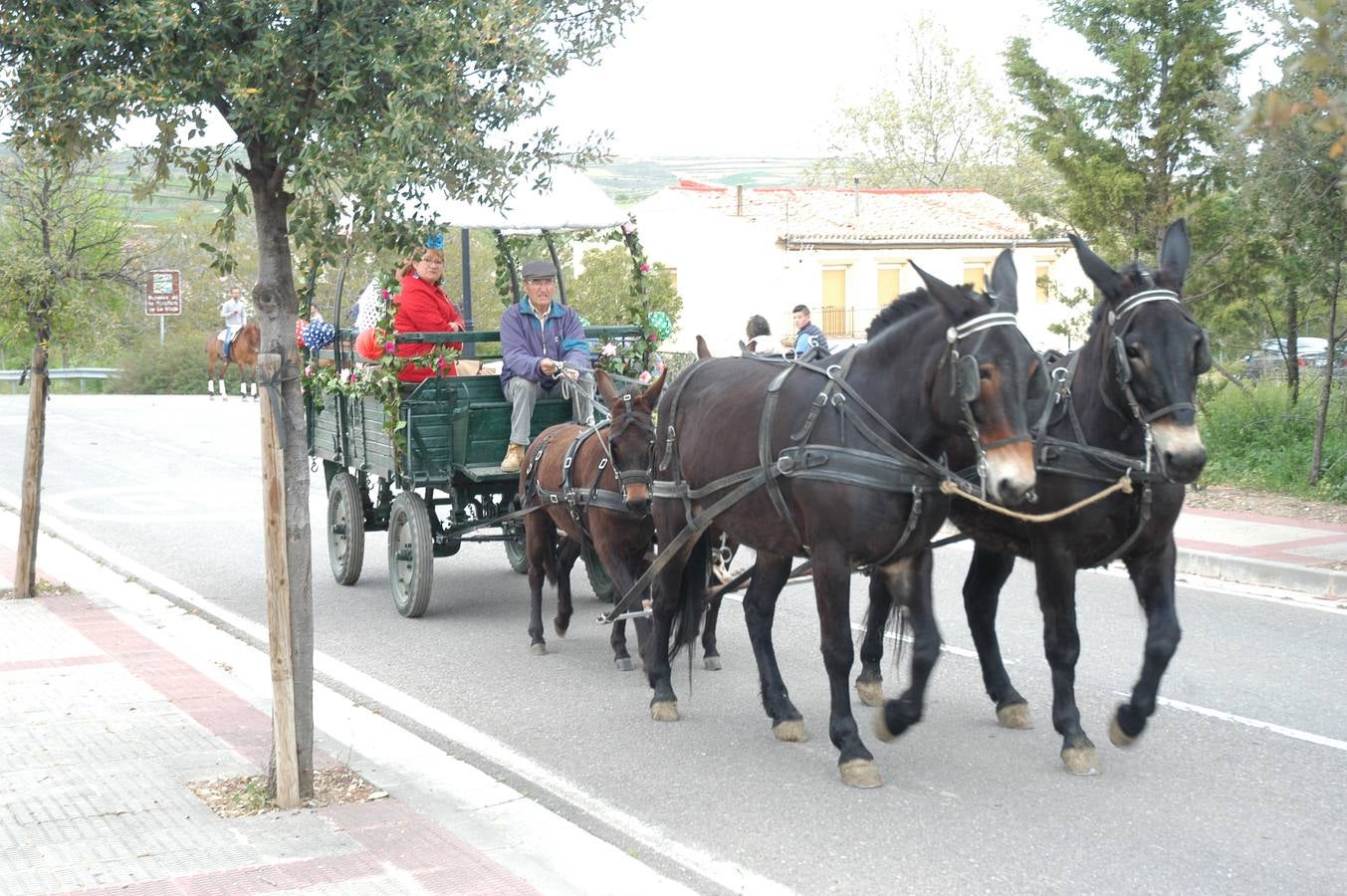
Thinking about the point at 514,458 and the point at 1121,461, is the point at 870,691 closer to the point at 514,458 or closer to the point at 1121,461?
the point at 1121,461

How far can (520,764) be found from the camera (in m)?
6.88

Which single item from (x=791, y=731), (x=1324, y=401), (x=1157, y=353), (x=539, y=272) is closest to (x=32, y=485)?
(x=539, y=272)

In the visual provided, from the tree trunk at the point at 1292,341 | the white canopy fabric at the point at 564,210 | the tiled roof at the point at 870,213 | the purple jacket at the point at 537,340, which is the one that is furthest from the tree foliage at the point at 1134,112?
the tiled roof at the point at 870,213

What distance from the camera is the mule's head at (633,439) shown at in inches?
→ 316

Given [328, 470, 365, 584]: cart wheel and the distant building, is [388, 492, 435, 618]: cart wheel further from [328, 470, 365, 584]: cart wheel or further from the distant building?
the distant building

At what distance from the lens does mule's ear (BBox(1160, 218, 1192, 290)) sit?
6219 mm

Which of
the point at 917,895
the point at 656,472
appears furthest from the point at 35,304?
the point at 917,895

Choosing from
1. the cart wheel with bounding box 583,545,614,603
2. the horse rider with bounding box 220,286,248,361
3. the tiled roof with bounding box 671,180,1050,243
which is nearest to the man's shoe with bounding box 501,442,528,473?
the cart wheel with bounding box 583,545,614,603

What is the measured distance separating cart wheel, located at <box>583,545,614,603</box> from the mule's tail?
2897mm

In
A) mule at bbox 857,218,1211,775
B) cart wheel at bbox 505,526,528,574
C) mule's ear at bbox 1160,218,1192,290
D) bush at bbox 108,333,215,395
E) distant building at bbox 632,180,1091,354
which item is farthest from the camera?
distant building at bbox 632,180,1091,354

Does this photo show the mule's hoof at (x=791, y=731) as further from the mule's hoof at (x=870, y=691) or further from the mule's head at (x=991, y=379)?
the mule's head at (x=991, y=379)

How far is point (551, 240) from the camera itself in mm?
11539

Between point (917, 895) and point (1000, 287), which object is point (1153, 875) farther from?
point (1000, 287)

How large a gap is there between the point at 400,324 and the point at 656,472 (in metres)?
3.71
